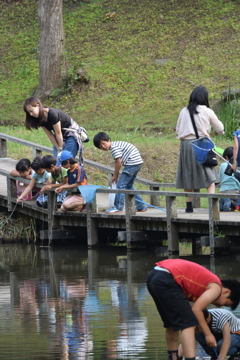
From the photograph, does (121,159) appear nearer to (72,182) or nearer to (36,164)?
(72,182)

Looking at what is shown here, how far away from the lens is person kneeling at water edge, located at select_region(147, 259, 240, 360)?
559cm

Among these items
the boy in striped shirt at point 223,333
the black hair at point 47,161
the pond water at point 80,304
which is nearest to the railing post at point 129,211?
the pond water at point 80,304

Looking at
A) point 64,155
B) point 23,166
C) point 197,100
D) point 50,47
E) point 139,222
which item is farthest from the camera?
point 50,47

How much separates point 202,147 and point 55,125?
2393 mm

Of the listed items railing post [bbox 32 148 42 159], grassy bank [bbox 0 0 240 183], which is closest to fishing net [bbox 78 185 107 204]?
railing post [bbox 32 148 42 159]

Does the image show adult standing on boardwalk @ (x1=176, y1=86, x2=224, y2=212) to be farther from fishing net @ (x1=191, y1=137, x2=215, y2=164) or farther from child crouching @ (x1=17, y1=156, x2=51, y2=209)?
child crouching @ (x1=17, y1=156, x2=51, y2=209)

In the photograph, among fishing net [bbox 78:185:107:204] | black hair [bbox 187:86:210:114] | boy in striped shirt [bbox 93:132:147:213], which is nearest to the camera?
black hair [bbox 187:86:210:114]

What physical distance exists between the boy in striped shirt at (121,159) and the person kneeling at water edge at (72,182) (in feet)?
1.71

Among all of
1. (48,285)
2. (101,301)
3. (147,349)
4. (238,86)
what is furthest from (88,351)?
(238,86)

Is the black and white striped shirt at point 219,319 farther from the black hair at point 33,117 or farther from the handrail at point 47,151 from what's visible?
the handrail at point 47,151

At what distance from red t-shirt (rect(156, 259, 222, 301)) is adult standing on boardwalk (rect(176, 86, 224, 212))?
17.8 ft

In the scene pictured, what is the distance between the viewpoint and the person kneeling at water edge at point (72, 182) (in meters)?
12.0

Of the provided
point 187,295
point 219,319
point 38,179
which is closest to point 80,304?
point 219,319

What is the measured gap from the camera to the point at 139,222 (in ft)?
40.1
